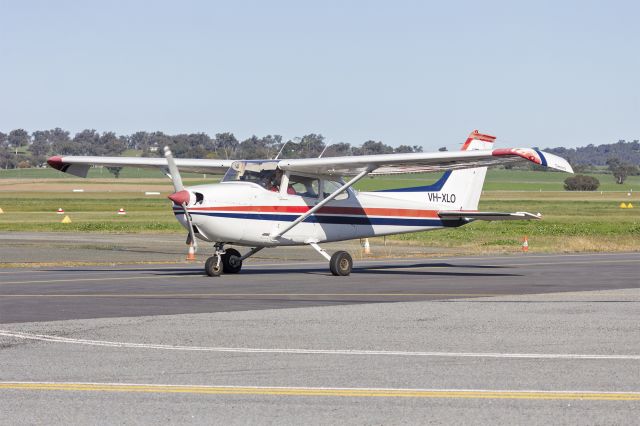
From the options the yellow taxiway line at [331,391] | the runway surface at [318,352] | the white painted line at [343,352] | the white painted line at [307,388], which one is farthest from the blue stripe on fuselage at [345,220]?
the yellow taxiway line at [331,391]

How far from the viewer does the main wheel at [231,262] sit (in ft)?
76.5

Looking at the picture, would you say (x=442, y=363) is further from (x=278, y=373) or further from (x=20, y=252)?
(x=20, y=252)

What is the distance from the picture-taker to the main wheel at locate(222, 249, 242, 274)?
23.3 meters

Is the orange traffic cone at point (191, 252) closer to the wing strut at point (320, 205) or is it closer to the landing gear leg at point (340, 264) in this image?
the wing strut at point (320, 205)

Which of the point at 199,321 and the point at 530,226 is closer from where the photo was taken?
the point at 199,321

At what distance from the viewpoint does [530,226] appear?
52.4 m

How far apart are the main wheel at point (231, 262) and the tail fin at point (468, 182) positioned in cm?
589

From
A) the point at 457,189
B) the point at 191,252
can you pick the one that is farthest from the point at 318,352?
the point at 457,189

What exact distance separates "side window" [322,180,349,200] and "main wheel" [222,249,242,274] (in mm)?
2333

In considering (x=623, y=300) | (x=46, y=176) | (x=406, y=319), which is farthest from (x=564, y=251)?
(x=46, y=176)

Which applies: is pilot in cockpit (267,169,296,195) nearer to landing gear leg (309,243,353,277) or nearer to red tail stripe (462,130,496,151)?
landing gear leg (309,243,353,277)

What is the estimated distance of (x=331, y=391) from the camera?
28.2ft

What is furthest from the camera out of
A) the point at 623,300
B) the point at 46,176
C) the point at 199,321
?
the point at 46,176

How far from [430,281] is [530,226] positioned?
32128 mm
